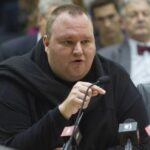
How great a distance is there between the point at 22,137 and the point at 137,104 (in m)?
0.77

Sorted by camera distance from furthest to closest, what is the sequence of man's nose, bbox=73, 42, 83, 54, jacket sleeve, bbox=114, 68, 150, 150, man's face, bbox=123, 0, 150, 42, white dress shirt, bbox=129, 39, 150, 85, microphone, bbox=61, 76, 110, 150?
man's face, bbox=123, 0, 150, 42 < white dress shirt, bbox=129, 39, 150, 85 < jacket sleeve, bbox=114, 68, 150, 150 < man's nose, bbox=73, 42, 83, 54 < microphone, bbox=61, 76, 110, 150

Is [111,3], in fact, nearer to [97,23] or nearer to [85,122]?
[97,23]

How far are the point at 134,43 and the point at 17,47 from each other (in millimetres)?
1062

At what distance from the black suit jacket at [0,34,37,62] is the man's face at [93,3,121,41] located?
97 centimetres

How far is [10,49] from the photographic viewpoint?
579cm

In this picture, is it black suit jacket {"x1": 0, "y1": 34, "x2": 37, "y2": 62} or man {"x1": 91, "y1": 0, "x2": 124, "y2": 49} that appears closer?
black suit jacket {"x1": 0, "y1": 34, "x2": 37, "y2": 62}

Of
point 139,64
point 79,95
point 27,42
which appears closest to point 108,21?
point 139,64

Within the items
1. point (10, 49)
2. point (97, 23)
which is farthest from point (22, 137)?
point (97, 23)

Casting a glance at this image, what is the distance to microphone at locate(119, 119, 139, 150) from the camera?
3311 mm

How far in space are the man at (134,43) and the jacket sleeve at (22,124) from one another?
2.02 meters

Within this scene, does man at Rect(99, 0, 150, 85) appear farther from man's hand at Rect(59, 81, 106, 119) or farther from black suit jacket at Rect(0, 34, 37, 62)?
man's hand at Rect(59, 81, 106, 119)

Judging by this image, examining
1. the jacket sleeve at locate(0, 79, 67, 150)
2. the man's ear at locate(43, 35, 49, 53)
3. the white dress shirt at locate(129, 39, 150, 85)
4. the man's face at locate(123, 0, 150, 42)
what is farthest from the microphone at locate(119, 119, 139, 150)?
the man's face at locate(123, 0, 150, 42)

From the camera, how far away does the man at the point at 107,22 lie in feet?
21.9

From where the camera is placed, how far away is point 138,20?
6078mm
